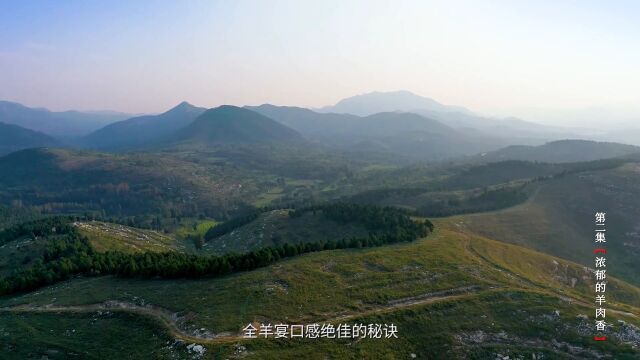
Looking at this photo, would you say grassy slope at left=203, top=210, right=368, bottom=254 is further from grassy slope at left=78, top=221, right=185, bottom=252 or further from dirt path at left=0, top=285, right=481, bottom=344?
dirt path at left=0, top=285, right=481, bottom=344

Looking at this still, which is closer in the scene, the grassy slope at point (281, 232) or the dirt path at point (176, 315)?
the dirt path at point (176, 315)

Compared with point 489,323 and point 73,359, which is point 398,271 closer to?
point 489,323

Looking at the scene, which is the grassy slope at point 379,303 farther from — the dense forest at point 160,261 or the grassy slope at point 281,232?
the grassy slope at point 281,232

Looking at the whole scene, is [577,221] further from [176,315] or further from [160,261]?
[176,315]

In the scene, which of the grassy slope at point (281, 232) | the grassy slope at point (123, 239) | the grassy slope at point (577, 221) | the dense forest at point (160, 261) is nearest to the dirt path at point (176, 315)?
the dense forest at point (160, 261)

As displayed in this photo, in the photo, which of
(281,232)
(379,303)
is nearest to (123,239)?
(281,232)
